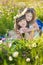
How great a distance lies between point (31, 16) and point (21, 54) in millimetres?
431

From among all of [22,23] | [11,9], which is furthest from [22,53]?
[11,9]

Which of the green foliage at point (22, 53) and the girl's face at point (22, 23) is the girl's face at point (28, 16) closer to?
the girl's face at point (22, 23)

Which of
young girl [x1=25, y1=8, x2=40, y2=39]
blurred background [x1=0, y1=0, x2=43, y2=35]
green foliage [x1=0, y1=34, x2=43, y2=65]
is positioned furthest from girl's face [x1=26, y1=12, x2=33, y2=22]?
green foliage [x1=0, y1=34, x2=43, y2=65]

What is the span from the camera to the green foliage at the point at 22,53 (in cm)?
192

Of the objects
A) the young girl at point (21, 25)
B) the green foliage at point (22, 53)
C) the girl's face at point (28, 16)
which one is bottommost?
the green foliage at point (22, 53)

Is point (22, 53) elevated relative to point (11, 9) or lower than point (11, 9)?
lower

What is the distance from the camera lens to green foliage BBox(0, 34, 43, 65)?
1915 mm

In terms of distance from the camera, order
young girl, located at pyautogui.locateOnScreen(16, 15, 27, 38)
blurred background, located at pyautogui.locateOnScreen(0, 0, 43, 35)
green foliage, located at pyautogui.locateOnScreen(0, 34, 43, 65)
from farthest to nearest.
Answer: blurred background, located at pyautogui.locateOnScreen(0, 0, 43, 35) → young girl, located at pyautogui.locateOnScreen(16, 15, 27, 38) → green foliage, located at pyautogui.locateOnScreen(0, 34, 43, 65)

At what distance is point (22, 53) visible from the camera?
6.39 feet

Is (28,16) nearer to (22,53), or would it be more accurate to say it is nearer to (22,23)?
(22,23)

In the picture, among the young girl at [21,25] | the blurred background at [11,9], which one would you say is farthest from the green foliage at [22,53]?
the blurred background at [11,9]

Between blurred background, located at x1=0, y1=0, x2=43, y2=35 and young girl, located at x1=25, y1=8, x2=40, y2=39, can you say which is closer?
young girl, located at x1=25, y1=8, x2=40, y2=39

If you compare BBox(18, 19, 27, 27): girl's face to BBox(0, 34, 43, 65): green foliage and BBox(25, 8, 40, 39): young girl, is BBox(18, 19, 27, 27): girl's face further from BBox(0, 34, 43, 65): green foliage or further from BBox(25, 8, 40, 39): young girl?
BBox(0, 34, 43, 65): green foliage

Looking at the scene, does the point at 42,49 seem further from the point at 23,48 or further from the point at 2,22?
the point at 2,22
